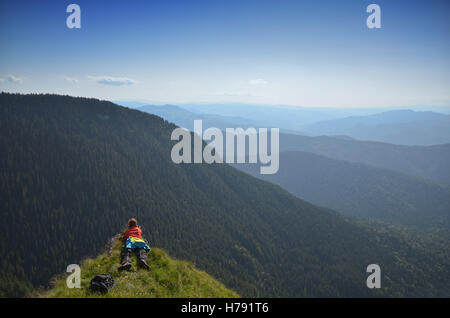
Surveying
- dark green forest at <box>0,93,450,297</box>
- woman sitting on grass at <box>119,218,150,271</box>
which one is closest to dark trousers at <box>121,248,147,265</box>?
woman sitting on grass at <box>119,218,150,271</box>

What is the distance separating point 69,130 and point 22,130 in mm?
29250

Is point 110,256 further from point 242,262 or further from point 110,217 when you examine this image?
point 242,262

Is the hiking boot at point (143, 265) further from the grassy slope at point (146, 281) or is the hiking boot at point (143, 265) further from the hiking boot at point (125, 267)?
the hiking boot at point (125, 267)

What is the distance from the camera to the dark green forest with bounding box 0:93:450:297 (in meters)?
121

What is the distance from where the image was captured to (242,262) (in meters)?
152

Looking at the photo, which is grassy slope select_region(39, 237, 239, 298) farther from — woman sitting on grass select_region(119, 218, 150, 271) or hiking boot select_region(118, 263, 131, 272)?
woman sitting on grass select_region(119, 218, 150, 271)

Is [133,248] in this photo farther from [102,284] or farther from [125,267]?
[102,284]

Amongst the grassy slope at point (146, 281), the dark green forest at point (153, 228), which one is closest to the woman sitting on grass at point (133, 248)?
the grassy slope at point (146, 281)

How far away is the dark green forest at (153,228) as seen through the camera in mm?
120938

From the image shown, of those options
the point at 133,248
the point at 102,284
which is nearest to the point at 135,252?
the point at 133,248

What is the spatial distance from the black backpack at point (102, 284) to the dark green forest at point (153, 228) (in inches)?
4650
